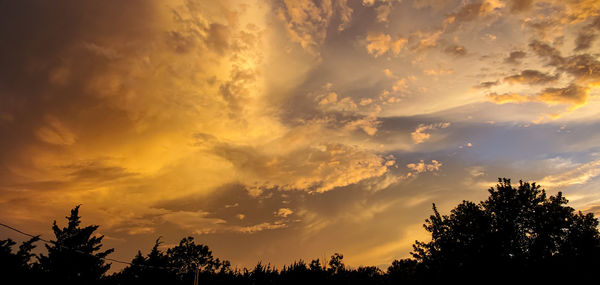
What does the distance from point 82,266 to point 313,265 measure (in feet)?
76.7

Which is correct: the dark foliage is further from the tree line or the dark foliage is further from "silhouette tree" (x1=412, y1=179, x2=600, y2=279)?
"silhouette tree" (x1=412, y1=179, x2=600, y2=279)

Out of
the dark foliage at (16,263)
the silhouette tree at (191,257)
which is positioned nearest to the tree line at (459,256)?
the dark foliage at (16,263)

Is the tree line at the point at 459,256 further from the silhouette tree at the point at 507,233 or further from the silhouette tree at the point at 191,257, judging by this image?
the silhouette tree at the point at 191,257

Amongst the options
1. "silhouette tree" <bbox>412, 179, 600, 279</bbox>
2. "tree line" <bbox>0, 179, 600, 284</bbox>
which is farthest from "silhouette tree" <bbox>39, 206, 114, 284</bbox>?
"silhouette tree" <bbox>412, 179, 600, 279</bbox>

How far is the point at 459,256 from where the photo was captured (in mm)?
28547

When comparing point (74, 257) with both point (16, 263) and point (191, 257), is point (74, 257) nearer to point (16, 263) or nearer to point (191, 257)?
point (16, 263)

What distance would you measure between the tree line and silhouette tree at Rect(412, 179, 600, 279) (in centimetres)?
10

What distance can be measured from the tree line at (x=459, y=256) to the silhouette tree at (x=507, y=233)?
0.10 meters

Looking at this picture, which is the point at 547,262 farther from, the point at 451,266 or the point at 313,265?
the point at 313,265

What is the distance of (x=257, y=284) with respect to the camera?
26.8m

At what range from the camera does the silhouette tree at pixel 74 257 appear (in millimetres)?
25692

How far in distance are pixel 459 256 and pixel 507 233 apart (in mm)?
9665

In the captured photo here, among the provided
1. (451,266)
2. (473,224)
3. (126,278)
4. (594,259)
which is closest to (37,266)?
(126,278)

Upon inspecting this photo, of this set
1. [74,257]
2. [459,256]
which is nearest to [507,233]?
[459,256]
